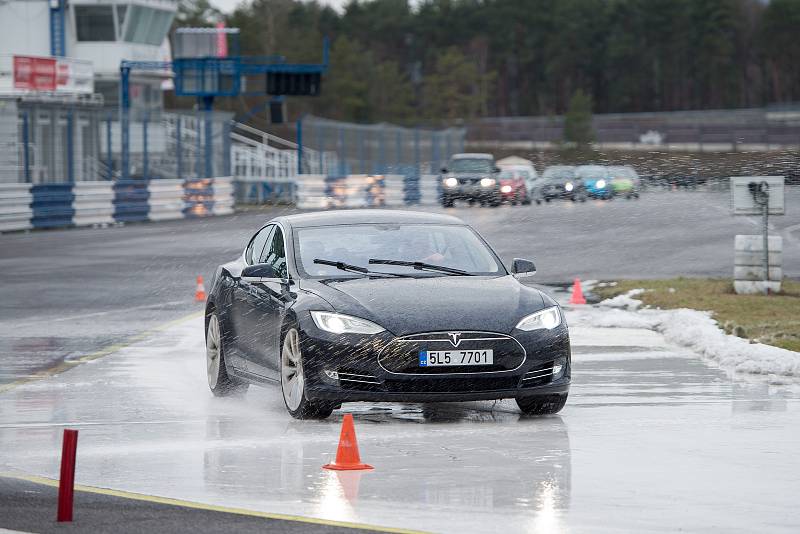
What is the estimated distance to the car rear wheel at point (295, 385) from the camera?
35.3 ft

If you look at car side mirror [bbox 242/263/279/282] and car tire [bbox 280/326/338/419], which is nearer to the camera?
car tire [bbox 280/326/338/419]

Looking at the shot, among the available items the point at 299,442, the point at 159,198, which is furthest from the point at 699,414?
the point at 159,198

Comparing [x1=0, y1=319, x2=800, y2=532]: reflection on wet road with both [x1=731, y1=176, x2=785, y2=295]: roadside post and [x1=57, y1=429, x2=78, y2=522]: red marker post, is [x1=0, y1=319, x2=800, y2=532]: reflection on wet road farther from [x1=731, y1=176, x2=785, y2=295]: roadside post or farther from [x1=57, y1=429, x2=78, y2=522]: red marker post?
[x1=731, y1=176, x2=785, y2=295]: roadside post

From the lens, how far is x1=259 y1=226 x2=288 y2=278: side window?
1192cm

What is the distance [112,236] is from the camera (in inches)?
1494

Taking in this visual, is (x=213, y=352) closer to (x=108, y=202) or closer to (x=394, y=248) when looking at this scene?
(x=394, y=248)

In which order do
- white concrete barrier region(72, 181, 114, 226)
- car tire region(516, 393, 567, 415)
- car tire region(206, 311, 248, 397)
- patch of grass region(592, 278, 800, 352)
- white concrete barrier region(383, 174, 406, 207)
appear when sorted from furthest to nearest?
white concrete barrier region(383, 174, 406, 207) → white concrete barrier region(72, 181, 114, 226) → patch of grass region(592, 278, 800, 352) → car tire region(206, 311, 248, 397) → car tire region(516, 393, 567, 415)

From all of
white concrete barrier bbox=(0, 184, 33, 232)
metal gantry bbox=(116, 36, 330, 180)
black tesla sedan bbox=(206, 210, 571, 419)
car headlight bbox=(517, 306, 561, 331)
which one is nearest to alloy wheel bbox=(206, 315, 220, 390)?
black tesla sedan bbox=(206, 210, 571, 419)

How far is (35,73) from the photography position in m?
58.8

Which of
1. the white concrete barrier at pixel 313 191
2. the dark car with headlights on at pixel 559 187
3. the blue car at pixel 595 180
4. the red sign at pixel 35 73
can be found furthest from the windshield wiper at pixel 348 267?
the blue car at pixel 595 180

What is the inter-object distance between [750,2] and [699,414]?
17107 cm

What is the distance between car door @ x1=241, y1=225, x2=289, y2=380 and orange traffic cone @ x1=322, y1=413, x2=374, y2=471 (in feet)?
8.49

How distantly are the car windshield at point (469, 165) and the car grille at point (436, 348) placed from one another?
45433 mm

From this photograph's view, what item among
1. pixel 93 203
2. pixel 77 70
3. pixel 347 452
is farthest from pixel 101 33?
pixel 347 452
